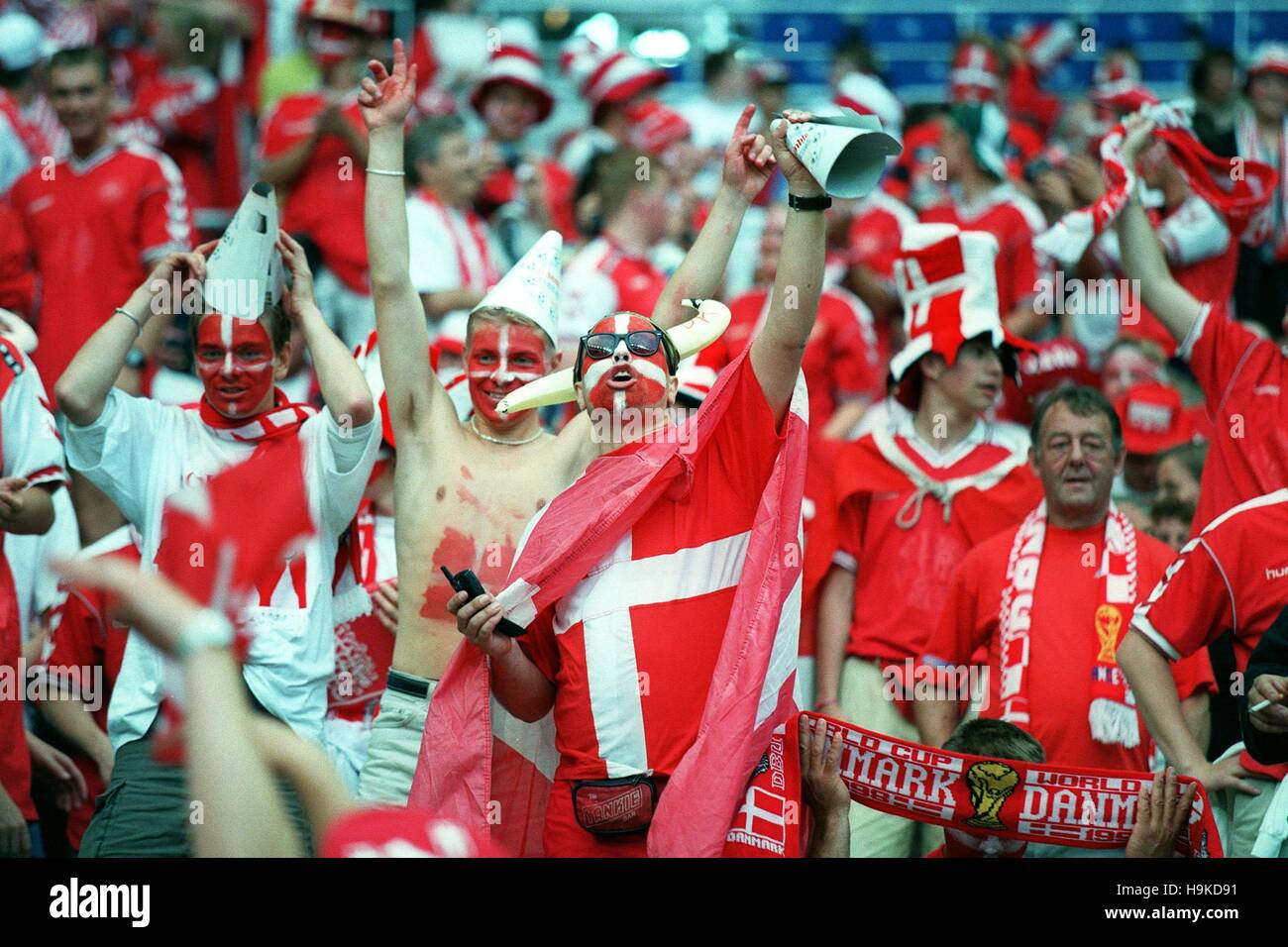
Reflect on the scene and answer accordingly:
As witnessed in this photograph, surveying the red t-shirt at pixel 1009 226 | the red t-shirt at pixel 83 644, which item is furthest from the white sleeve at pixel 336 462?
the red t-shirt at pixel 1009 226

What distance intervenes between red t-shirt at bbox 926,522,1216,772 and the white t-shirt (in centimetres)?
190

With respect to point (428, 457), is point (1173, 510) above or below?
below

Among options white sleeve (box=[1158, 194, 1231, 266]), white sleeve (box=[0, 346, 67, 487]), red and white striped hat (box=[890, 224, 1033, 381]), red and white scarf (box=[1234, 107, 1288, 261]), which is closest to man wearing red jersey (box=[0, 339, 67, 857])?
white sleeve (box=[0, 346, 67, 487])

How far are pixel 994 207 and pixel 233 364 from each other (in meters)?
4.86

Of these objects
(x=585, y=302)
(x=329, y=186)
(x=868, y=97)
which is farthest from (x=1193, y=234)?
(x=329, y=186)

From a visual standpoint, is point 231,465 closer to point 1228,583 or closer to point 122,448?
point 122,448

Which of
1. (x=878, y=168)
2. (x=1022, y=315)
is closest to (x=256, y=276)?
(x=878, y=168)

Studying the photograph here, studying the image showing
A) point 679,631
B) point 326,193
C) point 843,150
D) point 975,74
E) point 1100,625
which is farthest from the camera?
→ point 975,74

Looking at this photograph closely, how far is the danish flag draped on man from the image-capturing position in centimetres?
385

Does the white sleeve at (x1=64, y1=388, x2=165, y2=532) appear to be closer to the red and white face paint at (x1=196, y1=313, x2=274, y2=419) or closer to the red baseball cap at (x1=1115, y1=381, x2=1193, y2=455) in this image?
the red and white face paint at (x1=196, y1=313, x2=274, y2=419)

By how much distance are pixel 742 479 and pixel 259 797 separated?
1957 millimetres

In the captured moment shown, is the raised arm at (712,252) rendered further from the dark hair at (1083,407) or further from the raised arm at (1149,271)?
the raised arm at (1149,271)

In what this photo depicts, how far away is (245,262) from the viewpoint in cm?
472

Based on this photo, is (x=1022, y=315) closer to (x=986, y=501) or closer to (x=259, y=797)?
(x=986, y=501)
